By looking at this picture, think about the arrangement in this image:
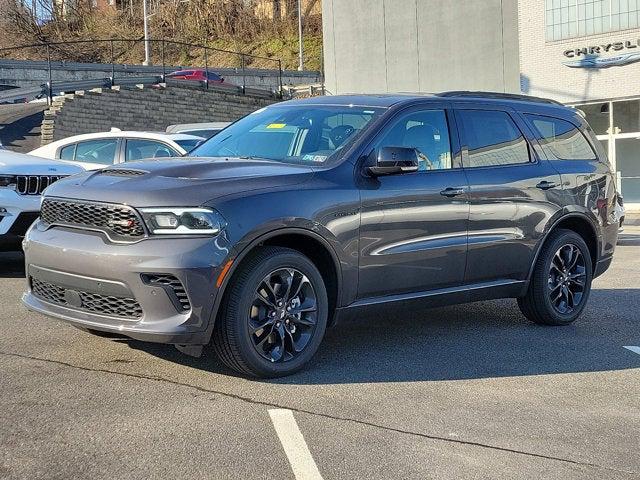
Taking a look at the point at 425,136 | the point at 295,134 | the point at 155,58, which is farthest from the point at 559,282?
the point at 155,58

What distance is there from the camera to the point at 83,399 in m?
4.82

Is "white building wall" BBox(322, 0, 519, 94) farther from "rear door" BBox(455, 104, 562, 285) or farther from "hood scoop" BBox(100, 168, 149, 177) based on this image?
"hood scoop" BBox(100, 168, 149, 177)

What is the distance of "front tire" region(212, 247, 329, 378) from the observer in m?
5.11

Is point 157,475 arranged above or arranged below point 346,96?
below

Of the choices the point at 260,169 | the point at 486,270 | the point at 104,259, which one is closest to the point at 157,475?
the point at 104,259

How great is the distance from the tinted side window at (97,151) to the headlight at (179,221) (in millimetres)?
6817

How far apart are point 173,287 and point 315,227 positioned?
99cm

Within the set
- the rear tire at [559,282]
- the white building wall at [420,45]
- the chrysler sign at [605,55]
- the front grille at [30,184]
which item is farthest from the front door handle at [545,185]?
the white building wall at [420,45]

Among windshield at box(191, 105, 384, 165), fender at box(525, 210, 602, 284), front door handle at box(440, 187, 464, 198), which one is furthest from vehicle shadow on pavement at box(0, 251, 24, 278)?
fender at box(525, 210, 602, 284)

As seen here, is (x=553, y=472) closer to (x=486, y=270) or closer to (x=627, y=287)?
(x=486, y=270)

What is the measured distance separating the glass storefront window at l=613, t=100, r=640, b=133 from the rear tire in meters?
16.9

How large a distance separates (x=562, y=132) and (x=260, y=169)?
11.0 ft

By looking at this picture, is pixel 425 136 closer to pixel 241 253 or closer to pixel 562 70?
pixel 241 253

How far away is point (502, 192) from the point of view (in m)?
6.69
